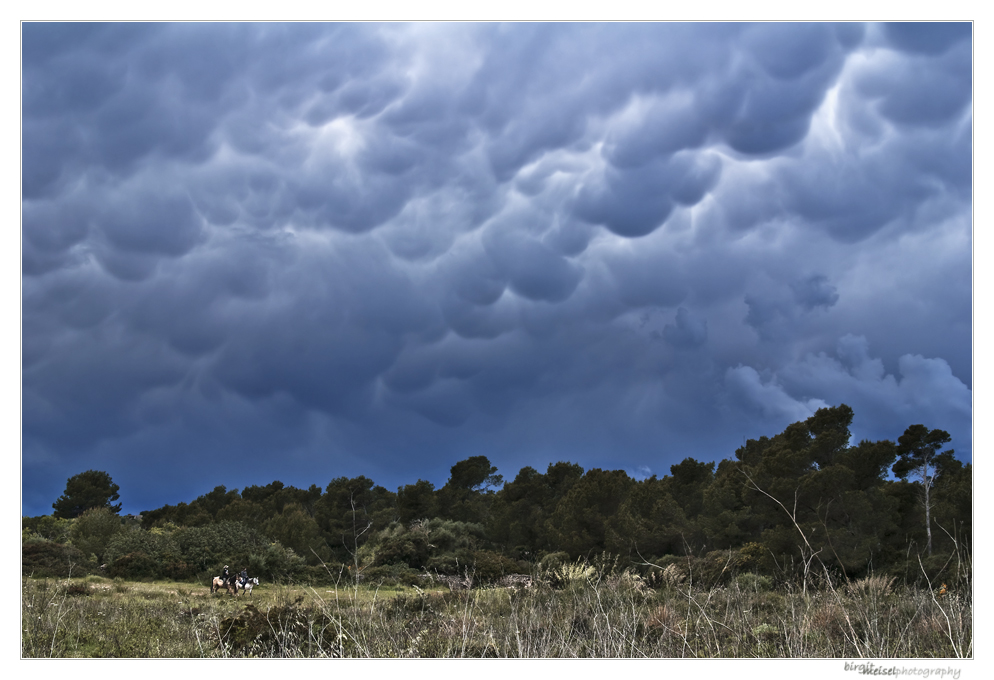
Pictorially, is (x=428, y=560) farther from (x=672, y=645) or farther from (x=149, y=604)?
(x=672, y=645)

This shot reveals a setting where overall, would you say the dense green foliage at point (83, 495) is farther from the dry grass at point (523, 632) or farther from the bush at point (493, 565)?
the dry grass at point (523, 632)

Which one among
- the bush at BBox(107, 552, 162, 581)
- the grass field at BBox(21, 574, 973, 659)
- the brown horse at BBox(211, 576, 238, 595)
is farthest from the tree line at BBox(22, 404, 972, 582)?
the grass field at BBox(21, 574, 973, 659)

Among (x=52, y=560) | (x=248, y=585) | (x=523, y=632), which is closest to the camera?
(x=523, y=632)

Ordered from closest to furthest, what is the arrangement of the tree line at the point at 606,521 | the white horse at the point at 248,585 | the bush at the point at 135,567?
the white horse at the point at 248,585 < the tree line at the point at 606,521 < the bush at the point at 135,567

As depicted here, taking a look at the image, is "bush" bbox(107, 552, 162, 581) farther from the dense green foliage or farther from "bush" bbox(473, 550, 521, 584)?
the dense green foliage

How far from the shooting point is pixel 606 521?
19.0 m

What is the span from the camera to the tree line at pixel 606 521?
15.7 metres

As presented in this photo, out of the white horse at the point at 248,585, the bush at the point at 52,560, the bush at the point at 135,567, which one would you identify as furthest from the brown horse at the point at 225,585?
the bush at the point at 52,560

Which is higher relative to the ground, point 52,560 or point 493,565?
point 493,565

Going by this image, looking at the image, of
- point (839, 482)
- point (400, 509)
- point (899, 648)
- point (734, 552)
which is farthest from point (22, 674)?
point (400, 509)

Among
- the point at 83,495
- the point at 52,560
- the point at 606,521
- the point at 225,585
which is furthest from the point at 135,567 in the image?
the point at 83,495

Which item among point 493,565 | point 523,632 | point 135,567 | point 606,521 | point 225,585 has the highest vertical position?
point 606,521

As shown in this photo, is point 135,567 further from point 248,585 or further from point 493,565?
point 493,565

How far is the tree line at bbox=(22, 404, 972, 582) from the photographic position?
619 inches
